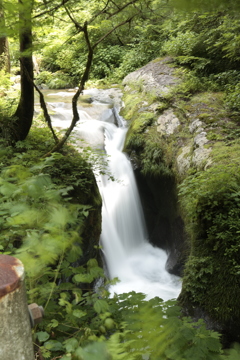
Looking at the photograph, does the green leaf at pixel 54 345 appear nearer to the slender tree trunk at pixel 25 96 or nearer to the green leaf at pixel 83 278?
the green leaf at pixel 83 278

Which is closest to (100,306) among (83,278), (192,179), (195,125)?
(83,278)

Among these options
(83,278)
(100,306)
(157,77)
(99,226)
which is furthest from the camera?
(157,77)

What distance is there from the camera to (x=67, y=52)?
14352mm

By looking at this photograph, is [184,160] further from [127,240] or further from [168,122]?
[127,240]

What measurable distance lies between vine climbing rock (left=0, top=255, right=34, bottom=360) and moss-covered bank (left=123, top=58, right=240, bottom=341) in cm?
310

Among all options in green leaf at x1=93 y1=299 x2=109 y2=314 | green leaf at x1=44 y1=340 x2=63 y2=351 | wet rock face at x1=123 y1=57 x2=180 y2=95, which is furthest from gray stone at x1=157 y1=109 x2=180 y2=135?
green leaf at x1=44 y1=340 x2=63 y2=351

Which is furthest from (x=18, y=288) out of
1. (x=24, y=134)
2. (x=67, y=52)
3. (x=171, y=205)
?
(x=67, y=52)

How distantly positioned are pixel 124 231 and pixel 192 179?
2.87 m

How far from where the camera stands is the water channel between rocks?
19.5 ft

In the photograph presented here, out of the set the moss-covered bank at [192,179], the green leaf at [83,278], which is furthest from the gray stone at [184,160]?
the green leaf at [83,278]

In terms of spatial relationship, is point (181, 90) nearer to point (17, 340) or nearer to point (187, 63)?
point (187, 63)

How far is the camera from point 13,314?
3.42ft

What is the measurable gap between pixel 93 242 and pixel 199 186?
1.89 meters

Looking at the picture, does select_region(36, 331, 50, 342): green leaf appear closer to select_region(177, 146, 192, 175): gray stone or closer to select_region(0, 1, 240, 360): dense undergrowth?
select_region(0, 1, 240, 360): dense undergrowth
